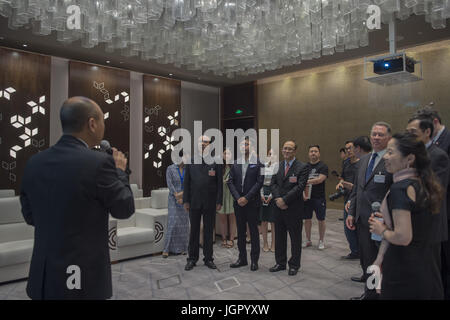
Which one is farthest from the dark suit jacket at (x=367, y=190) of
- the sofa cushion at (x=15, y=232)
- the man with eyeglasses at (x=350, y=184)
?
the sofa cushion at (x=15, y=232)

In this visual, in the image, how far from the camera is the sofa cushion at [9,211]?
4059 millimetres

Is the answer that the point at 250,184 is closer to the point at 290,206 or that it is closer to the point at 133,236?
the point at 290,206

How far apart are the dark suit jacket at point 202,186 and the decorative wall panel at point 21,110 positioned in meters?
4.98

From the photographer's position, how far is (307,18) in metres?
4.79

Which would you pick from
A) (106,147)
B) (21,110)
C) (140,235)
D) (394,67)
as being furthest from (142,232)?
(394,67)

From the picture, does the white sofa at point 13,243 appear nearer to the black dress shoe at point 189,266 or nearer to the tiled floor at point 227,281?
the tiled floor at point 227,281

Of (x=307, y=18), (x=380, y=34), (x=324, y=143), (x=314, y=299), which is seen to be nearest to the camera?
(x=314, y=299)

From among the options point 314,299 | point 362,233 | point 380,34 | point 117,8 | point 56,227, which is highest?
point 380,34

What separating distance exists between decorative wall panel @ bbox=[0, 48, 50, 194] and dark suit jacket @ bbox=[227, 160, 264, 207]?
18.0 ft

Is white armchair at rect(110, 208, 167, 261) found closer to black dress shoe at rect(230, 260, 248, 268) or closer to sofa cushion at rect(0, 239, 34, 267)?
sofa cushion at rect(0, 239, 34, 267)
